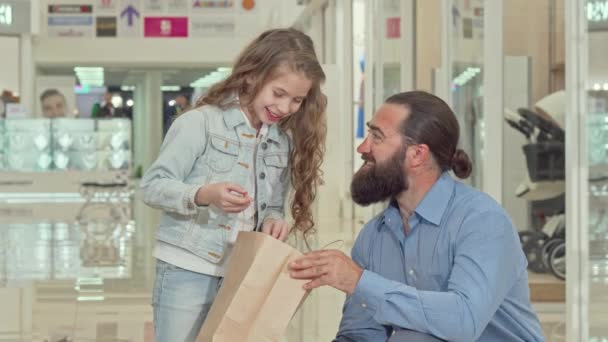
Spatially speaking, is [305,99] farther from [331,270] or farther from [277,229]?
[331,270]

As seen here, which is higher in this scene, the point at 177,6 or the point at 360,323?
the point at 177,6

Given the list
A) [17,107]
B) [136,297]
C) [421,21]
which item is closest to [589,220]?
[136,297]

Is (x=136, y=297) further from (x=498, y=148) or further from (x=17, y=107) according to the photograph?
(x=17, y=107)

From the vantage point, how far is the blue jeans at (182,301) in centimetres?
272

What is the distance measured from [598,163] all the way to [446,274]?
306cm

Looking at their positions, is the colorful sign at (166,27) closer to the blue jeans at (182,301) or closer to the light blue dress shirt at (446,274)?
the blue jeans at (182,301)

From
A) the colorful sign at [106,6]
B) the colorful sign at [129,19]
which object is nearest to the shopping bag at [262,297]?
the colorful sign at [129,19]

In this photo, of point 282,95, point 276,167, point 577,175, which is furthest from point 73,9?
point 282,95

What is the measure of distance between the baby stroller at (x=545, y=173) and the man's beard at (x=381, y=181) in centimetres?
431

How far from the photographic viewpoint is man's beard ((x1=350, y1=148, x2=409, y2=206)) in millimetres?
2535

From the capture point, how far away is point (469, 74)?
810cm

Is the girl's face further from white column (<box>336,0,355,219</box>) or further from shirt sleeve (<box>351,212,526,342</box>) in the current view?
white column (<box>336,0,355,219</box>)

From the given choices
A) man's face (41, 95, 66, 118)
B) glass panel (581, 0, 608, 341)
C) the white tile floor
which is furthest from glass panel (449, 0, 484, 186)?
man's face (41, 95, 66, 118)

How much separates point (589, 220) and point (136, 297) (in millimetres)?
3078
